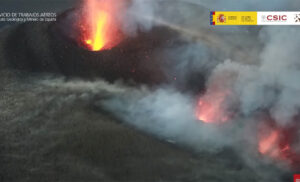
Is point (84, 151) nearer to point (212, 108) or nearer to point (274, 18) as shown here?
point (212, 108)

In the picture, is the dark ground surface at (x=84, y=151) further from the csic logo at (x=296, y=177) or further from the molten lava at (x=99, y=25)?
the molten lava at (x=99, y=25)

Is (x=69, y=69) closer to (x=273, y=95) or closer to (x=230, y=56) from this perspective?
(x=230, y=56)

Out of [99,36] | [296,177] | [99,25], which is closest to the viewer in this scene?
[296,177]

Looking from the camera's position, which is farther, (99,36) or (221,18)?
(99,36)

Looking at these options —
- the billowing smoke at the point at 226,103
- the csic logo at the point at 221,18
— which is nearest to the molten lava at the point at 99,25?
the billowing smoke at the point at 226,103

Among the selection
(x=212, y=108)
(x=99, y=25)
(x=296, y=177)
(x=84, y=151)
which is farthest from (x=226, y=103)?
(x=99, y=25)

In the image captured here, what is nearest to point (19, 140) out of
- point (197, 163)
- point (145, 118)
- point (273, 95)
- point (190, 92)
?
point (145, 118)
